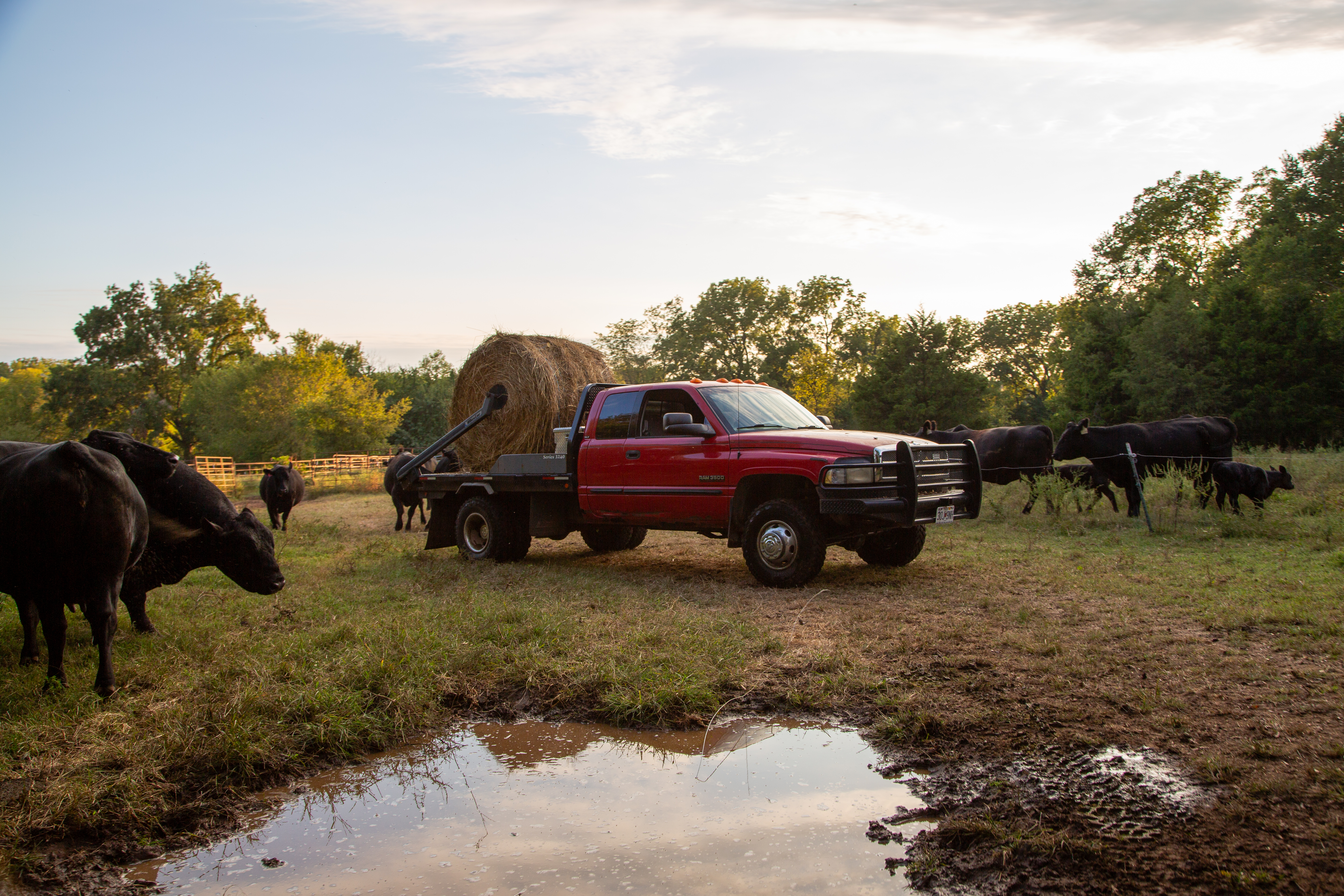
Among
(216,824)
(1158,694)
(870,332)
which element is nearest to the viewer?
(216,824)

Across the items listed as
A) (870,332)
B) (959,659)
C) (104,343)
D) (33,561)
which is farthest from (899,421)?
(104,343)

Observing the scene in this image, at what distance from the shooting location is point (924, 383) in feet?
117

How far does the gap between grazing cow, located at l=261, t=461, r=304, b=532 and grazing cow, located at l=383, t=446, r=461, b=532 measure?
5.36 ft

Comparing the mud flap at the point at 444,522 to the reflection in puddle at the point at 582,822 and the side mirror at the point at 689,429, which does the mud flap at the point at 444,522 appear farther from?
the reflection in puddle at the point at 582,822

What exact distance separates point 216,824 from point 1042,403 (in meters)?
66.0

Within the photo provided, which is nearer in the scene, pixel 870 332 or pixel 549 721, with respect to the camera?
pixel 549 721

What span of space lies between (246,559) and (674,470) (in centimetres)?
399

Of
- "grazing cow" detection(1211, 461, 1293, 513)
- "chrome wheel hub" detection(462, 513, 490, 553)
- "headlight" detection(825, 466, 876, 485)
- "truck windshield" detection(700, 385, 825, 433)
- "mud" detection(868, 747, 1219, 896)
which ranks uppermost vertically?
"truck windshield" detection(700, 385, 825, 433)

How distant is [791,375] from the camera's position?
5528 centimetres

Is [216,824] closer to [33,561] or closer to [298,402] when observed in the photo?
[33,561]

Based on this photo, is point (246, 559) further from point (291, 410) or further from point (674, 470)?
point (291, 410)

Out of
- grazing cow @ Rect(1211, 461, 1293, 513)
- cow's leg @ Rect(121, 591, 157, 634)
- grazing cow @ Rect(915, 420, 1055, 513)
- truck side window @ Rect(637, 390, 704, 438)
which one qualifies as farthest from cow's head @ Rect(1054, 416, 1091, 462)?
cow's leg @ Rect(121, 591, 157, 634)

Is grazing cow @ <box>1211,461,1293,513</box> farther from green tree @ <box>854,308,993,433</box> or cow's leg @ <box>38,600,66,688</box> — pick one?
green tree @ <box>854,308,993,433</box>

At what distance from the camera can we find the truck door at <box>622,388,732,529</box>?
8.52 m
